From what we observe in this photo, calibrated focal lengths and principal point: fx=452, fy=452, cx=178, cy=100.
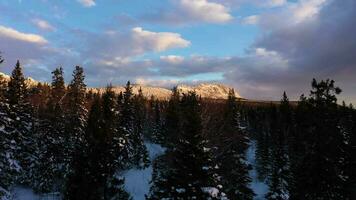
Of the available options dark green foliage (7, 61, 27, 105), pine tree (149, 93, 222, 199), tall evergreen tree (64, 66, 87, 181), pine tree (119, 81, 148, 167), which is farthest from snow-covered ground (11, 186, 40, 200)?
pine tree (149, 93, 222, 199)

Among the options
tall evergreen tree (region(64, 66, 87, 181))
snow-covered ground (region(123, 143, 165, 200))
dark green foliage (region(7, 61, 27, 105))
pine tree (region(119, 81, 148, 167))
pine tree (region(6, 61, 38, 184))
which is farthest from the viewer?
snow-covered ground (region(123, 143, 165, 200))

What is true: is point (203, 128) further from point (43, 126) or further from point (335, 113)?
point (43, 126)

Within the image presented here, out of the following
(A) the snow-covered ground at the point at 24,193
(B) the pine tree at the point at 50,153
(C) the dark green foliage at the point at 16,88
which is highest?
(C) the dark green foliage at the point at 16,88

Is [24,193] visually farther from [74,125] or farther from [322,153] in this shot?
[322,153]

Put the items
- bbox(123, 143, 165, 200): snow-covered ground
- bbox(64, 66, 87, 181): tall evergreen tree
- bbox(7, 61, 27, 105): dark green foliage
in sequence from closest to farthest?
bbox(7, 61, 27, 105): dark green foliage, bbox(64, 66, 87, 181): tall evergreen tree, bbox(123, 143, 165, 200): snow-covered ground

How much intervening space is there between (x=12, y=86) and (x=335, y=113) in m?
34.1

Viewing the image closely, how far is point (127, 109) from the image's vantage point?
6669cm

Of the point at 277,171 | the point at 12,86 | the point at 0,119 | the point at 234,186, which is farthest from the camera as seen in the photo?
the point at 12,86

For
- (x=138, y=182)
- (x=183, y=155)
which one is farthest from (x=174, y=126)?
(x=138, y=182)

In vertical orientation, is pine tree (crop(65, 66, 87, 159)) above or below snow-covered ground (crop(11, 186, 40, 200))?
above

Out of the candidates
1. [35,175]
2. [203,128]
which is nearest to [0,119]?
[203,128]

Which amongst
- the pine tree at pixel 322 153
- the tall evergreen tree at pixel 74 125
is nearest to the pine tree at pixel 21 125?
the tall evergreen tree at pixel 74 125

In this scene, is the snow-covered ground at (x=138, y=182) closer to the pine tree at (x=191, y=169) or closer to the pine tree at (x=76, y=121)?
the pine tree at (x=76, y=121)

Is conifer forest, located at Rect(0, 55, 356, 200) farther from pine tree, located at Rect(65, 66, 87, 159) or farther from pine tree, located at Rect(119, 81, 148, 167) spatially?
pine tree, located at Rect(119, 81, 148, 167)
